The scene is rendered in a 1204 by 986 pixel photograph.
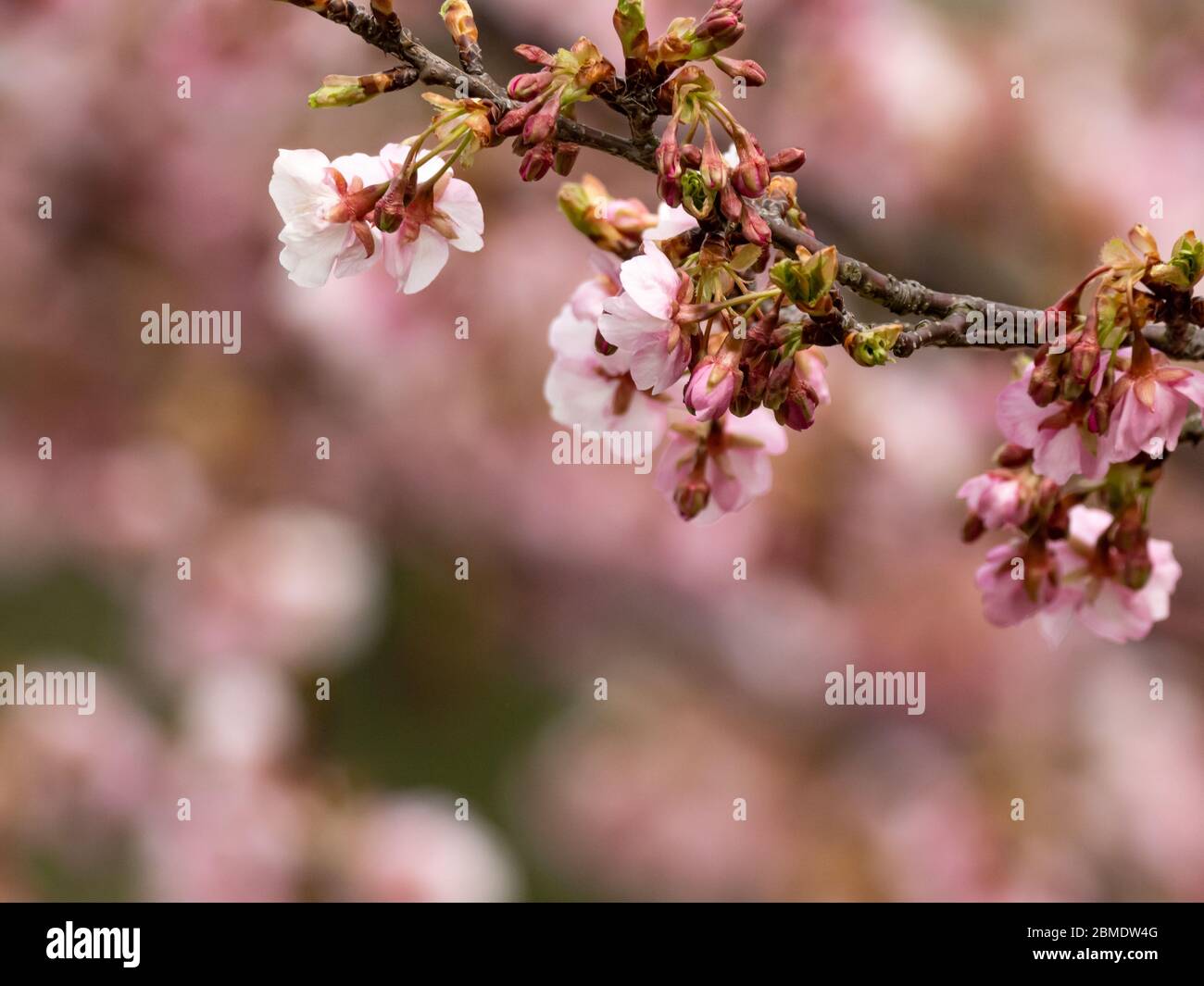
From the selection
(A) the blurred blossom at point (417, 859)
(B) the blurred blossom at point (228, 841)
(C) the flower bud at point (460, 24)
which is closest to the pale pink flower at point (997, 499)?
(C) the flower bud at point (460, 24)

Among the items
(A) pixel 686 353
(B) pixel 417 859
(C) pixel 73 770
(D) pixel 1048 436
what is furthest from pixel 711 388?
(C) pixel 73 770

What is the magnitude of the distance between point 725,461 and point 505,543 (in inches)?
37.6

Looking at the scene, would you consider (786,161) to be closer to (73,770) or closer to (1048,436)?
(1048,436)

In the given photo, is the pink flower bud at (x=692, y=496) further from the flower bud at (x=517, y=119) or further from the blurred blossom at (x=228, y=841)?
the blurred blossom at (x=228, y=841)

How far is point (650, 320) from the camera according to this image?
31 cm

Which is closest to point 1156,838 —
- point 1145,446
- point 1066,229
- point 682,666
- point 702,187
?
point 682,666

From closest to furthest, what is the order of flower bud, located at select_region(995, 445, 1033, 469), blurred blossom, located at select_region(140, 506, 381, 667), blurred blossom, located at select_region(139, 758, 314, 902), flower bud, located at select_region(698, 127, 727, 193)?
flower bud, located at select_region(698, 127, 727, 193) → flower bud, located at select_region(995, 445, 1033, 469) → blurred blossom, located at select_region(139, 758, 314, 902) → blurred blossom, located at select_region(140, 506, 381, 667)

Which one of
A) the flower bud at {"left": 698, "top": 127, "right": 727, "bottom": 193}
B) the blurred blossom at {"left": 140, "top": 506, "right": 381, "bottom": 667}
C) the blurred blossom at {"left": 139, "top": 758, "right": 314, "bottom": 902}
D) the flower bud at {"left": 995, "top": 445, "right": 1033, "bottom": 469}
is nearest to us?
the flower bud at {"left": 698, "top": 127, "right": 727, "bottom": 193}

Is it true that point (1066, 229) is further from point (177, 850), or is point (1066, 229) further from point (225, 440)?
point (177, 850)

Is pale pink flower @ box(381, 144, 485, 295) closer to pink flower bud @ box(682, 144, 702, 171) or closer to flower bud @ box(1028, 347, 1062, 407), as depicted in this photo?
pink flower bud @ box(682, 144, 702, 171)

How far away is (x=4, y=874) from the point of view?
3.70 ft

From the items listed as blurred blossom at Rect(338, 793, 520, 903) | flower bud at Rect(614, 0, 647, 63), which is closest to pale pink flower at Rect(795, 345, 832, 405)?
flower bud at Rect(614, 0, 647, 63)

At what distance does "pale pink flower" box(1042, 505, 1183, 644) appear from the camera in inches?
16.9

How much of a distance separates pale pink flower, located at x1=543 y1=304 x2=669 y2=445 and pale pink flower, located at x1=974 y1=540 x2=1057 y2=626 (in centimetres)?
14
